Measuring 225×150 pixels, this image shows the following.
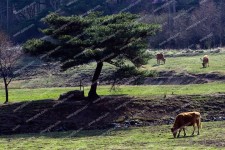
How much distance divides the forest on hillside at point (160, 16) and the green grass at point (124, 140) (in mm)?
42086

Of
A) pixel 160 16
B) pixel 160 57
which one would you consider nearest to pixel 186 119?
pixel 160 57

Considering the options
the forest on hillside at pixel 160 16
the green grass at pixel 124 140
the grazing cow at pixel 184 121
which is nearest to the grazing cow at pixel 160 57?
the forest on hillside at pixel 160 16

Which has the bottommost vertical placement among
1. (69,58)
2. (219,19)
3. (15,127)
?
(15,127)

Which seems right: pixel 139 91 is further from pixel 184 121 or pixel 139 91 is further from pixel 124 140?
pixel 124 140

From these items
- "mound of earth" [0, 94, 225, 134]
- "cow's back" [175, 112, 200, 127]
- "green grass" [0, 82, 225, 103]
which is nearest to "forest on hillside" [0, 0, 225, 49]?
"green grass" [0, 82, 225, 103]

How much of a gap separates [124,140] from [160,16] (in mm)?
56101

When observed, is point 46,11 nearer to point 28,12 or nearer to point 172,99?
point 28,12

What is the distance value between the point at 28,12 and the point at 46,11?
14231 mm

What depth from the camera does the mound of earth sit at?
1342 inches

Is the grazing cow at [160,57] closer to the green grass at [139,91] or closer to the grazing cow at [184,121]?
the green grass at [139,91]

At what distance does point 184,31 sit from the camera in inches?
3019

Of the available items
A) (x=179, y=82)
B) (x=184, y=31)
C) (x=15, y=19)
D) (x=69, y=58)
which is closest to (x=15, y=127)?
(x=69, y=58)

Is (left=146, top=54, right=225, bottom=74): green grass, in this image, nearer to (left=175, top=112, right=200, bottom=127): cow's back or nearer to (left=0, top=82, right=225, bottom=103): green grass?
(left=0, top=82, right=225, bottom=103): green grass

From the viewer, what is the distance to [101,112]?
3581 cm
